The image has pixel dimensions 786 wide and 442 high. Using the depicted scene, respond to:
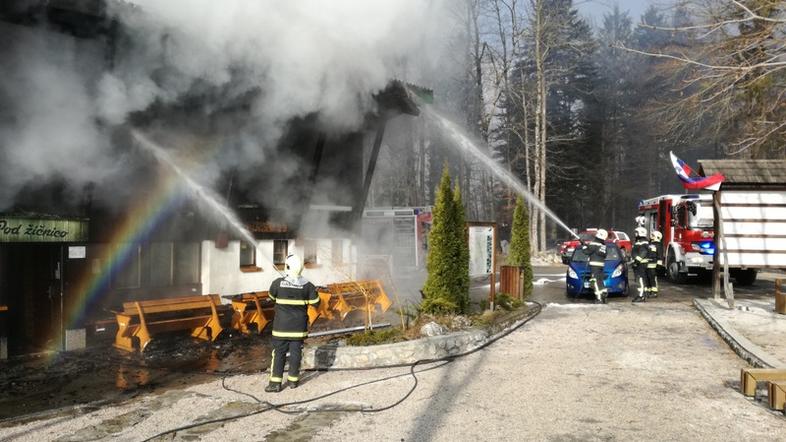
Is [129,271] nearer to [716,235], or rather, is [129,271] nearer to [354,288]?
[354,288]

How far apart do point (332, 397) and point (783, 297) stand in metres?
8.39

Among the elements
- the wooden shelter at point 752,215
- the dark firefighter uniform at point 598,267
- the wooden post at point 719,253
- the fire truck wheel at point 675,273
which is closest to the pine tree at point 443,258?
the dark firefighter uniform at point 598,267

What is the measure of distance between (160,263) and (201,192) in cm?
149

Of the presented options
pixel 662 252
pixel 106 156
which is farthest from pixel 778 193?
pixel 106 156

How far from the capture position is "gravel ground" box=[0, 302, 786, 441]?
15.3 ft

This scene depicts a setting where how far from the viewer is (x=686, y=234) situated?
15.5m

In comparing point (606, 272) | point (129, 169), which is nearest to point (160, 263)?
point (129, 169)

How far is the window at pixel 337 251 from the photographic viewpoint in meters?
13.4

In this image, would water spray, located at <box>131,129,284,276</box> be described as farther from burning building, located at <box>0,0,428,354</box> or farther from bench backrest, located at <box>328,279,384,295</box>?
bench backrest, located at <box>328,279,384,295</box>

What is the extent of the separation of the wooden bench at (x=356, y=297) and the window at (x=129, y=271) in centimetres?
354

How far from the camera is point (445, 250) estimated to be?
881 centimetres

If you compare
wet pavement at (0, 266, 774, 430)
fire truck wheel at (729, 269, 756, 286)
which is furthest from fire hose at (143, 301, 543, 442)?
fire truck wheel at (729, 269, 756, 286)

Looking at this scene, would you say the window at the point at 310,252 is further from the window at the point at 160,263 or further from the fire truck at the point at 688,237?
the fire truck at the point at 688,237

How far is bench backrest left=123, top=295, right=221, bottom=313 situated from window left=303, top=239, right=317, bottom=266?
11.2 feet
